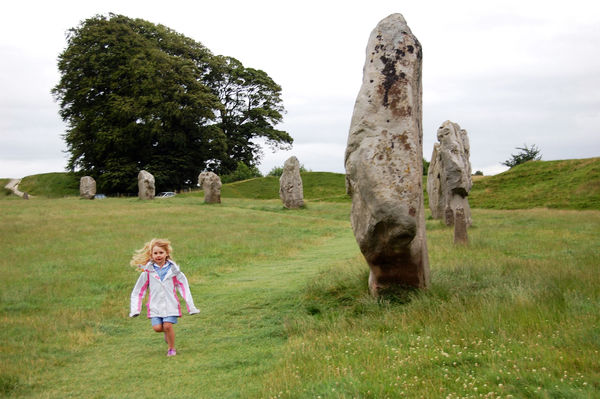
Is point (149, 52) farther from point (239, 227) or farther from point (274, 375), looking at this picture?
point (274, 375)

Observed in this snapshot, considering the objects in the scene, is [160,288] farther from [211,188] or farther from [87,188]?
[87,188]

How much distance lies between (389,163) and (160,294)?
400cm

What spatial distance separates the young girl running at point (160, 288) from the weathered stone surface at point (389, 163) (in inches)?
115

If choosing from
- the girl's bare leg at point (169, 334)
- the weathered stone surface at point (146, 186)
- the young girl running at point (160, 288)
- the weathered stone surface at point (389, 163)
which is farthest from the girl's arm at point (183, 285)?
the weathered stone surface at point (146, 186)

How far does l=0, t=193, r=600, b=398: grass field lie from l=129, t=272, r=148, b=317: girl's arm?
612 mm

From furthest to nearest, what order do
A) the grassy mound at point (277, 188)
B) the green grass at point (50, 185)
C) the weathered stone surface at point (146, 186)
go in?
the green grass at point (50, 185) < the grassy mound at point (277, 188) < the weathered stone surface at point (146, 186)

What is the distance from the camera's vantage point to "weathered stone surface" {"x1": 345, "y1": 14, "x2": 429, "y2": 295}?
7.70m

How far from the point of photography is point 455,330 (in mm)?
6051

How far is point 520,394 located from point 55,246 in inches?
642

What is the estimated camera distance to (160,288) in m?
7.66

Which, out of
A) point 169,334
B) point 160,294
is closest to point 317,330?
point 169,334

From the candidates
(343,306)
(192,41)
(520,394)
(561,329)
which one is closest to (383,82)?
(343,306)

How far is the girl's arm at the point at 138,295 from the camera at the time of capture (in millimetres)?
7523

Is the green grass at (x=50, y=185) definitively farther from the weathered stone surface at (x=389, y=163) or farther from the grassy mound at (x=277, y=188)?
the weathered stone surface at (x=389, y=163)
